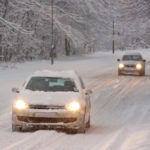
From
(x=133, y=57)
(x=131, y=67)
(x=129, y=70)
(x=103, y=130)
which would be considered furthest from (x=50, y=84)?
(x=133, y=57)

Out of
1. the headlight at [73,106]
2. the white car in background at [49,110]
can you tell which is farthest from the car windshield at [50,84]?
the headlight at [73,106]

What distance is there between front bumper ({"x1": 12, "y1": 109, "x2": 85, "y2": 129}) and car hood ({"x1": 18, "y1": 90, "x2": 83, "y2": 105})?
0.21 m

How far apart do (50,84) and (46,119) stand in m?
1.53

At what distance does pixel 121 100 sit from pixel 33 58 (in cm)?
3828

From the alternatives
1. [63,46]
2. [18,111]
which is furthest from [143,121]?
[63,46]

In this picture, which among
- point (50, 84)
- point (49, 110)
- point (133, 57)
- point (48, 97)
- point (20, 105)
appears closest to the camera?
point (49, 110)

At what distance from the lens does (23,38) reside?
49062mm

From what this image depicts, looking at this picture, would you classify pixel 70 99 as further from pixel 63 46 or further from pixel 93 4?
pixel 63 46

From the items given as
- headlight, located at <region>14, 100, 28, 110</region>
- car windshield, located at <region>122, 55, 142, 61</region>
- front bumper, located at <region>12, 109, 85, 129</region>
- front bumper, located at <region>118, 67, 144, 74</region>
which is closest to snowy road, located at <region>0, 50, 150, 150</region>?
front bumper, located at <region>12, 109, 85, 129</region>

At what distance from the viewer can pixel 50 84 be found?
12.2 metres

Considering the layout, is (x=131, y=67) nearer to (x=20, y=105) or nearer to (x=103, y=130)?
(x=103, y=130)

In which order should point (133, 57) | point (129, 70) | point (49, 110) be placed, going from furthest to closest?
point (133, 57) → point (129, 70) → point (49, 110)

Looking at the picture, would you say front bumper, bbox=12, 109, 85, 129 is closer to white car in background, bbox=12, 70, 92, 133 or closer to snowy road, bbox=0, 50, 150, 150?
white car in background, bbox=12, 70, 92, 133

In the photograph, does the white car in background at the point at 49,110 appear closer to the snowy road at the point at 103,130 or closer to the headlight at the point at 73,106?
the headlight at the point at 73,106
